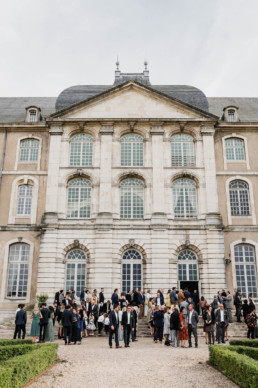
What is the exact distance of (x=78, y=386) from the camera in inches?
332

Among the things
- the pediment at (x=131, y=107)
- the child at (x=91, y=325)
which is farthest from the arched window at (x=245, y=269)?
the child at (x=91, y=325)

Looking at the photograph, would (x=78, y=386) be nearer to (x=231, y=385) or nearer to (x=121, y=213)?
(x=231, y=385)

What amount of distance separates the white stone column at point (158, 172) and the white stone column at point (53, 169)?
6041 mm

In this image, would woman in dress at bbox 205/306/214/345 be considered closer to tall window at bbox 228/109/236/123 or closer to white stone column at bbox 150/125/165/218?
white stone column at bbox 150/125/165/218

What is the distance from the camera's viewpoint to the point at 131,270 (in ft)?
72.5

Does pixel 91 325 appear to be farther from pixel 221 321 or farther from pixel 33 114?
pixel 33 114

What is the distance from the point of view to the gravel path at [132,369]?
8.68m

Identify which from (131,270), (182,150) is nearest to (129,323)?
(131,270)

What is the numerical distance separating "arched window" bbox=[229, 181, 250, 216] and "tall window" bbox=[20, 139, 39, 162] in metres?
13.0

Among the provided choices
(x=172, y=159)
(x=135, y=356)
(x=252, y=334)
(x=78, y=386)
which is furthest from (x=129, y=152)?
(x=78, y=386)

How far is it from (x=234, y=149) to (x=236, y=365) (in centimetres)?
1838

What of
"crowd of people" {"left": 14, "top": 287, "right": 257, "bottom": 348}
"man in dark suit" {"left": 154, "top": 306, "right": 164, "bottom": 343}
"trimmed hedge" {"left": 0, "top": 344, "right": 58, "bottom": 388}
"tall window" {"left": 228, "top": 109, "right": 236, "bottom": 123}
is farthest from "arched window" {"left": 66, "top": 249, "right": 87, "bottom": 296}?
"tall window" {"left": 228, "top": 109, "right": 236, "bottom": 123}

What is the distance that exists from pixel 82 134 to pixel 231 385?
19251mm

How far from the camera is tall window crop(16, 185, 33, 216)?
23.5 m
